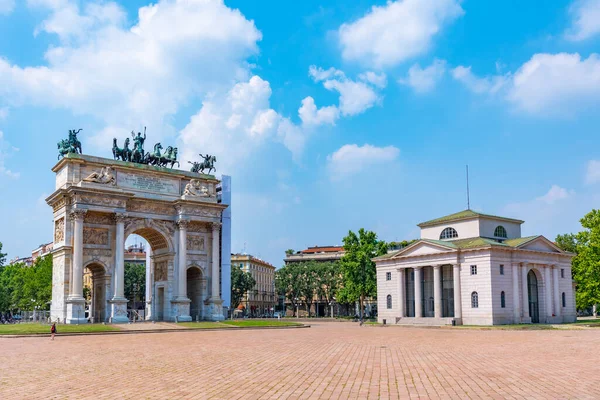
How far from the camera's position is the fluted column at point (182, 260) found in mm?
63125

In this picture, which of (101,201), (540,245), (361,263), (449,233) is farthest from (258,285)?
(101,201)

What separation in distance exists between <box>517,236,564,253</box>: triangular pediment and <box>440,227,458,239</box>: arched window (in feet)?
28.4

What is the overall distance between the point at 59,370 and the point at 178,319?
4277 centimetres

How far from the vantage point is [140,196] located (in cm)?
6206

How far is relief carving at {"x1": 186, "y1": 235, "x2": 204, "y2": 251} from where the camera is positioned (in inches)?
2596

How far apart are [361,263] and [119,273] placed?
3865 centimetres

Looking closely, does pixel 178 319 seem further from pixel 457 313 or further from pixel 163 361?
pixel 163 361

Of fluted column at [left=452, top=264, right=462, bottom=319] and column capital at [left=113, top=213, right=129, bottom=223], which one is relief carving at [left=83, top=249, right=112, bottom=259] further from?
fluted column at [left=452, top=264, right=462, bottom=319]

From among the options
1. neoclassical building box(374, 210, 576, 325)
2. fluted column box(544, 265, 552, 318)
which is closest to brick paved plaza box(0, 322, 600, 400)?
neoclassical building box(374, 210, 576, 325)

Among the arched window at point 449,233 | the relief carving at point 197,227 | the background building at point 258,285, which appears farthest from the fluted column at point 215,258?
the background building at point 258,285

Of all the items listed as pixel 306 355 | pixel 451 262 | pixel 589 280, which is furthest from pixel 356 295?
pixel 306 355

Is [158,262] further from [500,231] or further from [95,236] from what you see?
[500,231]

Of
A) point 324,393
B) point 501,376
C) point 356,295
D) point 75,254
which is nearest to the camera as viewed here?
point 324,393

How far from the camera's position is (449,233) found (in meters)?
73.2
